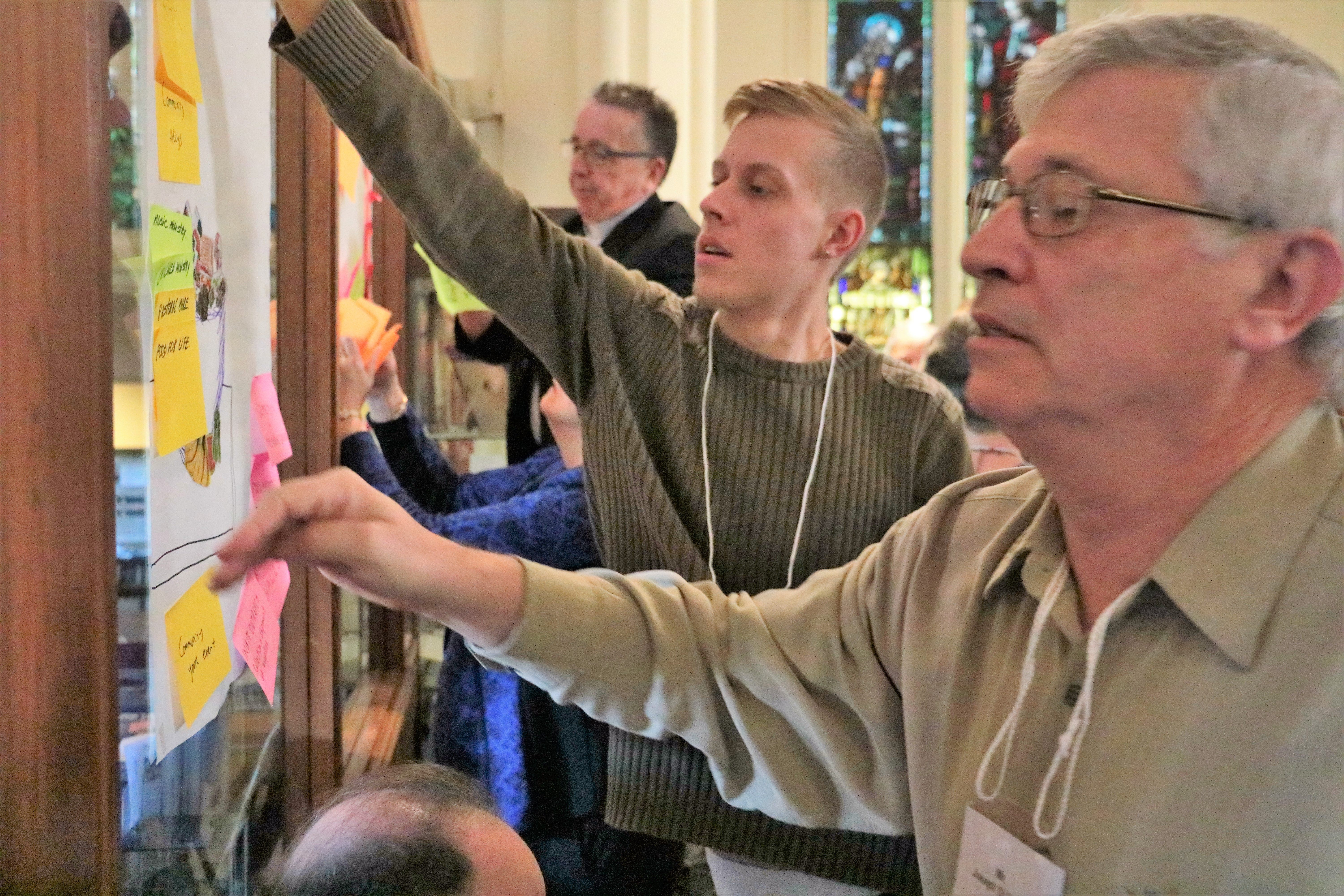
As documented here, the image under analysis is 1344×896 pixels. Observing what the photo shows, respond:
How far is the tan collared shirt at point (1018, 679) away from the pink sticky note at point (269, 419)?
485mm

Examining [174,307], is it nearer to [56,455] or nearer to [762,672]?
[56,455]

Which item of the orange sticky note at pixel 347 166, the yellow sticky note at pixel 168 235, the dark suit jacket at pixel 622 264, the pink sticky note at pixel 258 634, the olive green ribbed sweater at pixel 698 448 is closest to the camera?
the yellow sticky note at pixel 168 235

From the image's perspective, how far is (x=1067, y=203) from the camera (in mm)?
899

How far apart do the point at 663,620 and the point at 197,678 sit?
0.41 m

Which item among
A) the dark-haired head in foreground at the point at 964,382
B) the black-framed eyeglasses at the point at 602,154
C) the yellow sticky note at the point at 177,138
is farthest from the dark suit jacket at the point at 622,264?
the yellow sticky note at the point at 177,138

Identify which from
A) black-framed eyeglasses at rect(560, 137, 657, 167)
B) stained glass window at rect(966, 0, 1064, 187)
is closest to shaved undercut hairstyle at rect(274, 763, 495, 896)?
black-framed eyeglasses at rect(560, 137, 657, 167)

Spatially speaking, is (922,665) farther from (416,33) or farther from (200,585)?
(416,33)

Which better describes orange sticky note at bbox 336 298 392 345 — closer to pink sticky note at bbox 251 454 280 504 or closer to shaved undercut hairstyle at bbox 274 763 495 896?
pink sticky note at bbox 251 454 280 504

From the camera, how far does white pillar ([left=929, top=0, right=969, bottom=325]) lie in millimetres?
6367

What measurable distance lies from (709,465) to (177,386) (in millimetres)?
644

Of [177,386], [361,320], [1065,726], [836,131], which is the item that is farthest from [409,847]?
[361,320]

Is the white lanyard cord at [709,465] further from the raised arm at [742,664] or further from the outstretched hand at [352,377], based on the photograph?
the outstretched hand at [352,377]

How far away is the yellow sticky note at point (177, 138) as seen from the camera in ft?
3.26

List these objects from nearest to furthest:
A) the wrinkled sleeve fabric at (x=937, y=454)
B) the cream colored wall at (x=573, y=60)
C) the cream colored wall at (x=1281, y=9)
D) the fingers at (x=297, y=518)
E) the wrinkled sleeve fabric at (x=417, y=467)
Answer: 1. the fingers at (x=297, y=518)
2. the wrinkled sleeve fabric at (x=937, y=454)
3. the wrinkled sleeve fabric at (x=417, y=467)
4. the cream colored wall at (x=573, y=60)
5. the cream colored wall at (x=1281, y=9)
